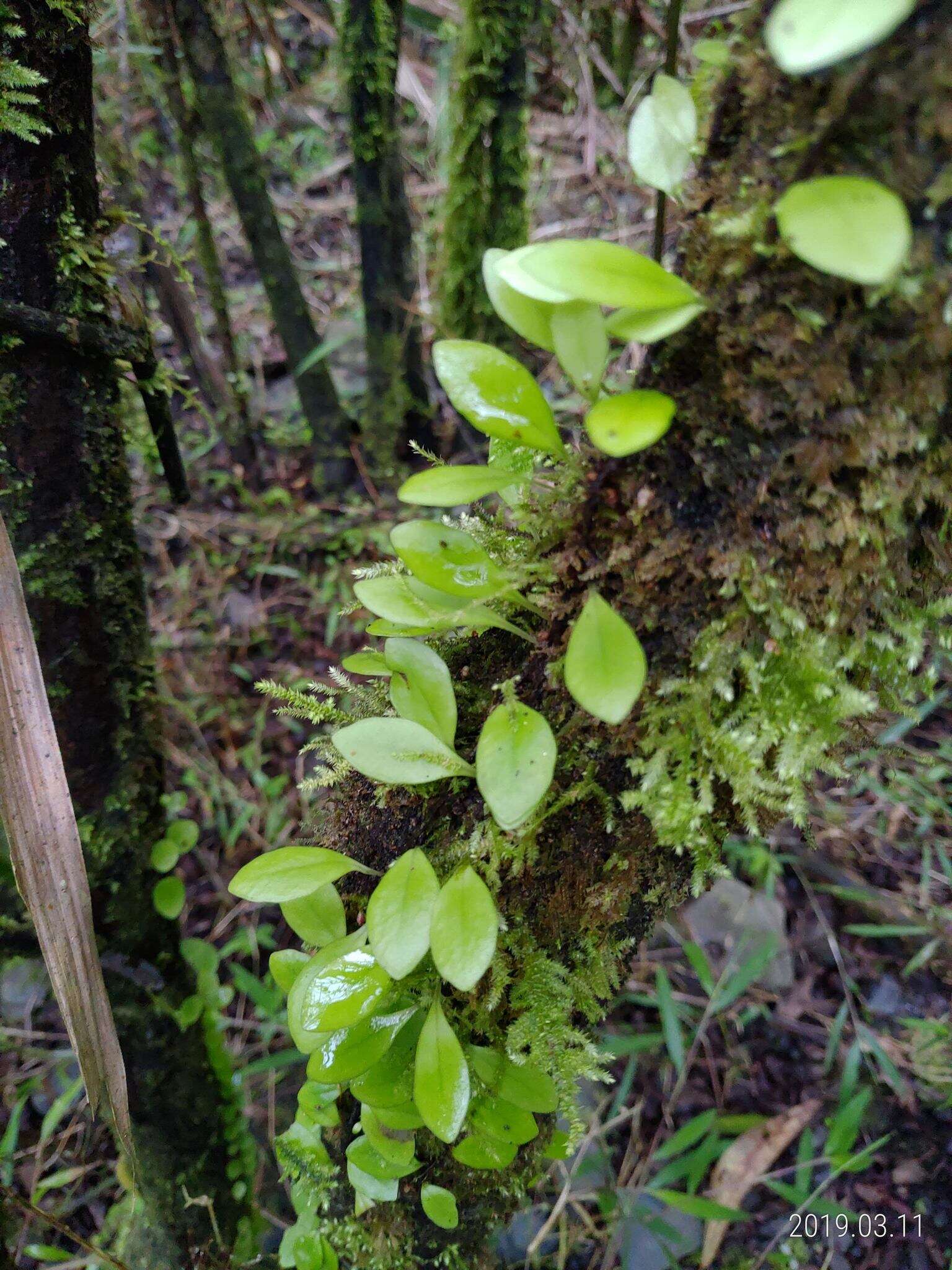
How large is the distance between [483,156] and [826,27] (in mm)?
2549

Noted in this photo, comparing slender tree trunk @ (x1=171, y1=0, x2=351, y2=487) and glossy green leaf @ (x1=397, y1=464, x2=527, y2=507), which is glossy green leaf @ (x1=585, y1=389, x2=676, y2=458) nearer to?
glossy green leaf @ (x1=397, y1=464, x2=527, y2=507)

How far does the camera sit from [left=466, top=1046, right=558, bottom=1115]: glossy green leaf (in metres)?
0.70

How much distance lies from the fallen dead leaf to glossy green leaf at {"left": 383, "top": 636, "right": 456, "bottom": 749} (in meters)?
1.68

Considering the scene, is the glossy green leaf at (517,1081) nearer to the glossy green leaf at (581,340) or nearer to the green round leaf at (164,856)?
the glossy green leaf at (581,340)

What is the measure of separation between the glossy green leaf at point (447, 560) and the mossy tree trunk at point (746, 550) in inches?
2.5

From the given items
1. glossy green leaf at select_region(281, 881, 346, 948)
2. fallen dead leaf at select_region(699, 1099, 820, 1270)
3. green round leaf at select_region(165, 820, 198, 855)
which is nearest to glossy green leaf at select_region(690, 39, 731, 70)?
glossy green leaf at select_region(281, 881, 346, 948)

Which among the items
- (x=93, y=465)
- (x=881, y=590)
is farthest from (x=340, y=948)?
(x=93, y=465)

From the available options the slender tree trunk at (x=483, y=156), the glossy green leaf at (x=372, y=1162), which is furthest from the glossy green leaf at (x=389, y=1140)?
the slender tree trunk at (x=483, y=156)

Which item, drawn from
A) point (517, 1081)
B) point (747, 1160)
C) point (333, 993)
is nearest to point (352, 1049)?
point (333, 993)

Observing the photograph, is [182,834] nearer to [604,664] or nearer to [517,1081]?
[517,1081]

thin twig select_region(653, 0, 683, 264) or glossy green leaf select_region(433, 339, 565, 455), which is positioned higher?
thin twig select_region(653, 0, 683, 264)

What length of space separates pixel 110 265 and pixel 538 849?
3.04 ft

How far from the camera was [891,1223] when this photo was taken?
5.54 feet

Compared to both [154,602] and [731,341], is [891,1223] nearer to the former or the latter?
[731,341]
